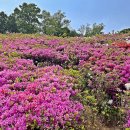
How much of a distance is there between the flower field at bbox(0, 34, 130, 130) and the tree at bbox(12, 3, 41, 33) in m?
62.4

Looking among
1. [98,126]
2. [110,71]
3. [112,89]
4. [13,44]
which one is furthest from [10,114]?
[13,44]

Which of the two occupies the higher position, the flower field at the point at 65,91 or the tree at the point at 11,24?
the tree at the point at 11,24

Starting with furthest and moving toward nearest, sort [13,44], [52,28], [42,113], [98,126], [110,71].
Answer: [52,28]
[13,44]
[110,71]
[98,126]
[42,113]

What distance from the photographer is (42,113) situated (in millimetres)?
11828

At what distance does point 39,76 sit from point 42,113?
14.7ft

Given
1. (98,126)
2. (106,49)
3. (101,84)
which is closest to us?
(98,126)

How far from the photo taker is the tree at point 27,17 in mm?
84575

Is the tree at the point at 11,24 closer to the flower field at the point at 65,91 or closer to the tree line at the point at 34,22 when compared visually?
the tree line at the point at 34,22

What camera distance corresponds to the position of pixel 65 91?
45.6 feet

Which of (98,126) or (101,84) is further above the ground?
(101,84)

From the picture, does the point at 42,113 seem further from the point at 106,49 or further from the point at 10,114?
the point at 106,49

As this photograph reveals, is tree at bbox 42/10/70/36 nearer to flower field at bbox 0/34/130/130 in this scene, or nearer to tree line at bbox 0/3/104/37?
tree line at bbox 0/3/104/37

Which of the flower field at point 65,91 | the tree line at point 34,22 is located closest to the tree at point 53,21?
the tree line at point 34,22

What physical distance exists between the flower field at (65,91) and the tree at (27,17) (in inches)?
2456
